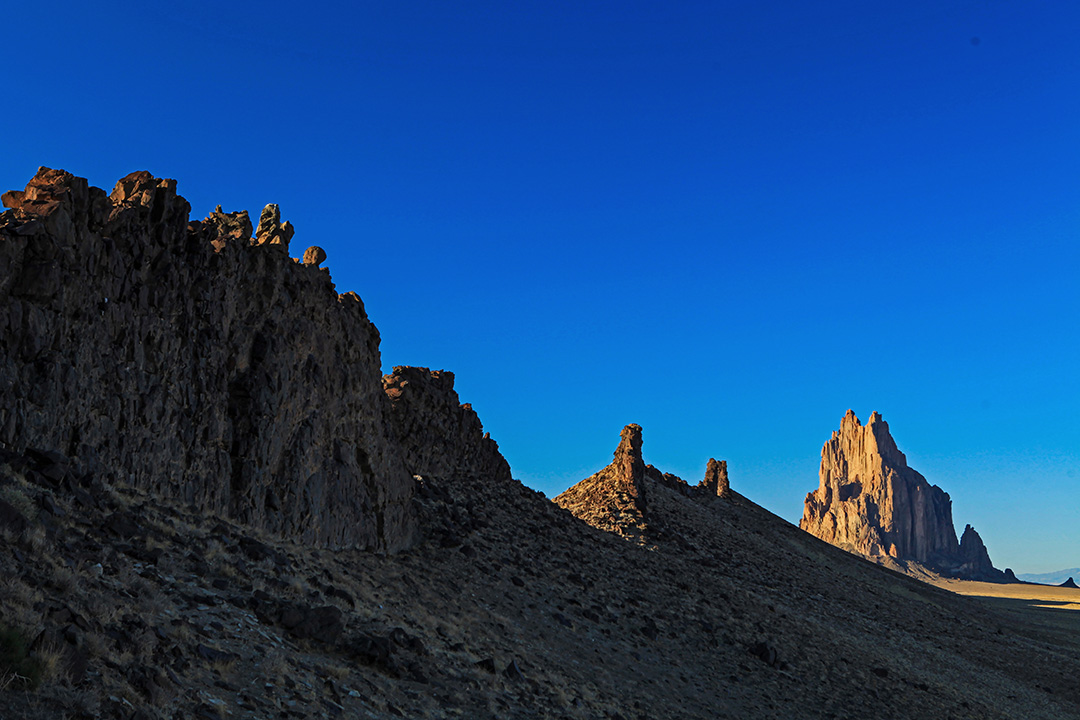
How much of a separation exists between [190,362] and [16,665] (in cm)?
1815

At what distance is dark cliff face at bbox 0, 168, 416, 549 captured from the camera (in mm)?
20969

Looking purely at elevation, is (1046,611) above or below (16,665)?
above

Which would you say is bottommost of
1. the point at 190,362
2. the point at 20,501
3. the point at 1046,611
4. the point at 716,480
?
the point at 20,501

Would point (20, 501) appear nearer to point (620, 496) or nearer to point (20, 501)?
point (20, 501)

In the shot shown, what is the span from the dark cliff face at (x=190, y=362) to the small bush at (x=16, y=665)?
36.2 ft

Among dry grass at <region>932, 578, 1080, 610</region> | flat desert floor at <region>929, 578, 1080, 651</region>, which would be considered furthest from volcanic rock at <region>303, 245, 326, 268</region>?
dry grass at <region>932, 578, 1080, 610</region>

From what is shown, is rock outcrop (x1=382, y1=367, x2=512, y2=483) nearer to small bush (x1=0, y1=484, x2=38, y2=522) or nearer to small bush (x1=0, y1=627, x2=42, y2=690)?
small bush (x1=0, y1=484, x2=38, y2=522)

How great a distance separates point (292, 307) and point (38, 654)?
23.5 meters

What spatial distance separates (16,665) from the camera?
991 centimetres

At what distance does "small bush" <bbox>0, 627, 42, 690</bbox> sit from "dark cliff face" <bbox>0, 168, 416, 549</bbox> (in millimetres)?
11020

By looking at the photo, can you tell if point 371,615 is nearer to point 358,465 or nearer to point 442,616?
point 442,616

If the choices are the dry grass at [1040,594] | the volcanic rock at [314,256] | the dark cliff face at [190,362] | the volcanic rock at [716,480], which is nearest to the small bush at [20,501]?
the dark cliff face at [190,362]

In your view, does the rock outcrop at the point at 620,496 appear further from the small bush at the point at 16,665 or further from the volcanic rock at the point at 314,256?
the small bush at the point at 16,665

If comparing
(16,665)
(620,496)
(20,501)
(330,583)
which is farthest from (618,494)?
(16,665)
